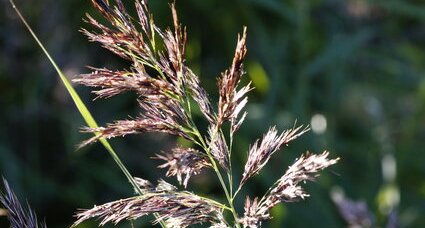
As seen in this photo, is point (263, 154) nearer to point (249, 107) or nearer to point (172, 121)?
point (172, 121)

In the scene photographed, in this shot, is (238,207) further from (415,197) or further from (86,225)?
(415,197)

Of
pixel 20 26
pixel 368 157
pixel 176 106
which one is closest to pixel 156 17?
pixel 20 26

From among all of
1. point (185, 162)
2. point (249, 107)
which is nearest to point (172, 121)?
point (185, 162)

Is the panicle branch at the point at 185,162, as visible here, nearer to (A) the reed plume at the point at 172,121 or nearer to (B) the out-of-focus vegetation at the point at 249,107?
(A) the reed plume at the point at 172,121

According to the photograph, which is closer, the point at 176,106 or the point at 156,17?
the point at 176,106

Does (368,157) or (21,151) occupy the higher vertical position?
(368,157)

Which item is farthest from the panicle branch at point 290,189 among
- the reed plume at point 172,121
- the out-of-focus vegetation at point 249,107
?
the out-of-focus vegetation at point 249,107

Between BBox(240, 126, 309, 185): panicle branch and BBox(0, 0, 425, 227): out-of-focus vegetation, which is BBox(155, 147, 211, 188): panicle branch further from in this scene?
BBox(0, 0, 425, 227): out-of-focus vegetation

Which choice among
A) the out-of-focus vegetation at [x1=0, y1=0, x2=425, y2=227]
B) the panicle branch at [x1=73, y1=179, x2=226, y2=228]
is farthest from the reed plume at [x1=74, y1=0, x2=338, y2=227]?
the out-of-focus vegetation at [x1=0, y1=0, x2=425, y2=227]

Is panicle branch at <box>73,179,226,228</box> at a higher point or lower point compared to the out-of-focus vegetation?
lower

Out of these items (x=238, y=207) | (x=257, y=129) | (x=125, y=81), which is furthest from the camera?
(x=257, y=129)
